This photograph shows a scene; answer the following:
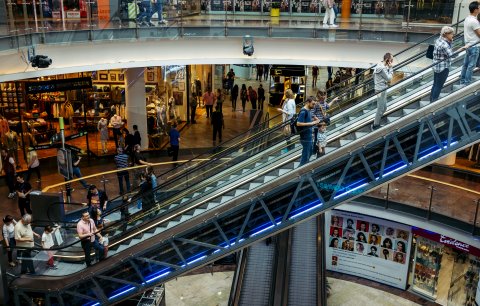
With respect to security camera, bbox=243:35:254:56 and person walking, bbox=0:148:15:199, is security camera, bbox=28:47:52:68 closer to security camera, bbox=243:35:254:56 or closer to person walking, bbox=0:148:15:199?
person walking, bbox=0:148:15:199

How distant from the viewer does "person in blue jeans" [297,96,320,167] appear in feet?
35.2

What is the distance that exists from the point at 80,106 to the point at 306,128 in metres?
15.1

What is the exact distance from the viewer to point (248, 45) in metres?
20.0

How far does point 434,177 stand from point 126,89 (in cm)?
1242

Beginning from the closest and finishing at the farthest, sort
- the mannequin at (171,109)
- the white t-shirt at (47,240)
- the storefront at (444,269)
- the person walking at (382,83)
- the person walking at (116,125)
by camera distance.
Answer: the person walking at (382,83)
the white t-shirt at (47,240)
the storefront at (444,269)
the person walking at (116,125)
the mannequin at (171,109)

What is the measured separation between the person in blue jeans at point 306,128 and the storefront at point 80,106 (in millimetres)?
12789

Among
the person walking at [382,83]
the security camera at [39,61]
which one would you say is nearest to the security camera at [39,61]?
the security camera at [39,61]

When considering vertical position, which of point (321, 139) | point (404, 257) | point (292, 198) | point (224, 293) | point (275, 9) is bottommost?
point (224, 293)

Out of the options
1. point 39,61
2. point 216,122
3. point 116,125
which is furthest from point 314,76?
point 39,61

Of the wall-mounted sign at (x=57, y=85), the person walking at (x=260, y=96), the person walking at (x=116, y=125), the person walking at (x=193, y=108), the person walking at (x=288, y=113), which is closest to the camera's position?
the person walking at (x=288, y=113)

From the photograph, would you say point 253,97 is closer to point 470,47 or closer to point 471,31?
point 471,31

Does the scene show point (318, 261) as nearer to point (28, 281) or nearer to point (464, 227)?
point (464, 227)

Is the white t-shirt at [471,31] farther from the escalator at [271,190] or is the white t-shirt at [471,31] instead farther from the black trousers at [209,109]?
the black trousers at [209,109]

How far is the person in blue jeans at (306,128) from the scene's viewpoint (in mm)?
10719
